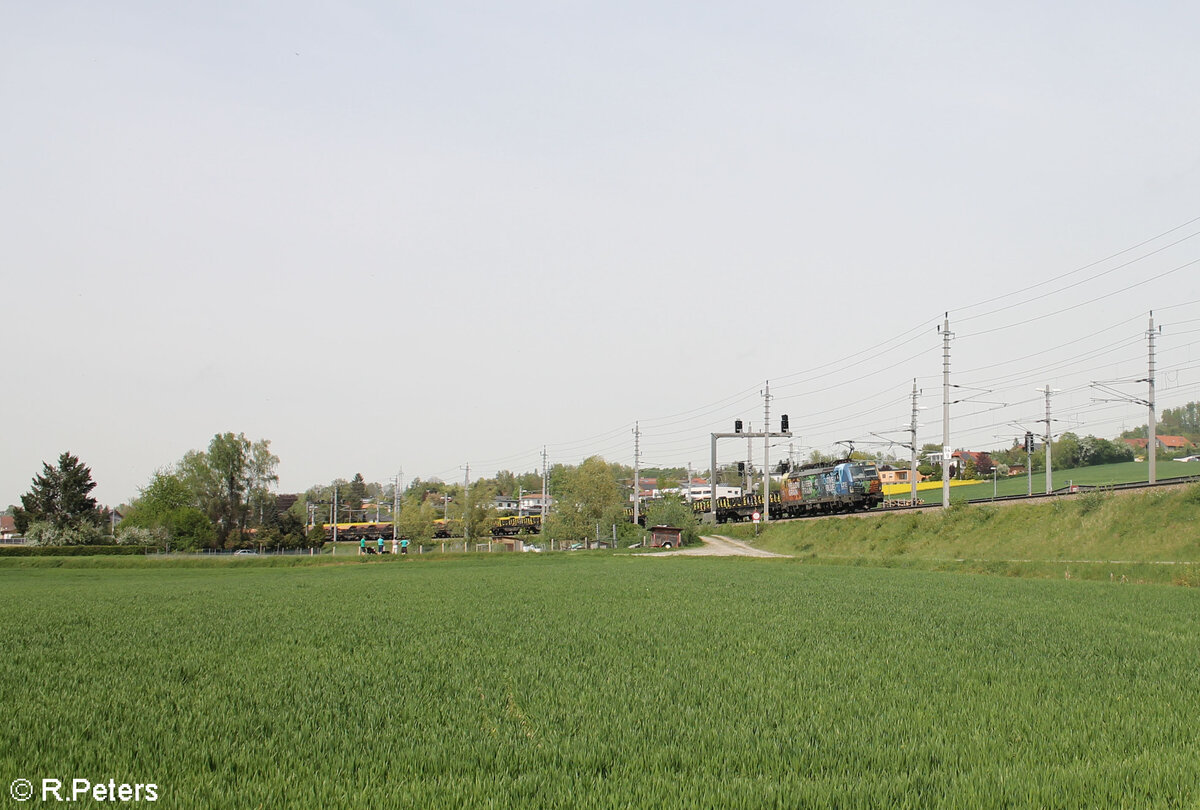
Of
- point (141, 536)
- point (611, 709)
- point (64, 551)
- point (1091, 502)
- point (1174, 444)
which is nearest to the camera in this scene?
point (611, 709)

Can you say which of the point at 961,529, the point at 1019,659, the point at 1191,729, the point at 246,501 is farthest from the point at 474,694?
the point at 246,501

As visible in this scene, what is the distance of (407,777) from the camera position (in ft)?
19.8

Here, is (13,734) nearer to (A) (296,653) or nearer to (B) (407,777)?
(B) (407,777)

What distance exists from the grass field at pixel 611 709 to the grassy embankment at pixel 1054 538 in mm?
22015

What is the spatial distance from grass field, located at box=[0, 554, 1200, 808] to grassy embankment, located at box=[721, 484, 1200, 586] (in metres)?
22.0

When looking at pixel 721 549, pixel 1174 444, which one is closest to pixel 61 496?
pixel 721 549

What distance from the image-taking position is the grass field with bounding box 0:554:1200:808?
589cm

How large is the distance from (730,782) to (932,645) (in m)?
8.02

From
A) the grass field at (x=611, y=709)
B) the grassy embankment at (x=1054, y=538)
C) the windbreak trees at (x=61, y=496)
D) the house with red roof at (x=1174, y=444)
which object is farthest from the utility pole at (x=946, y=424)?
the house with red roof at (x=1174, y=444)

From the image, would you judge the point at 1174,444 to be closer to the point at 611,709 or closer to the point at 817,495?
the point at 817,495
